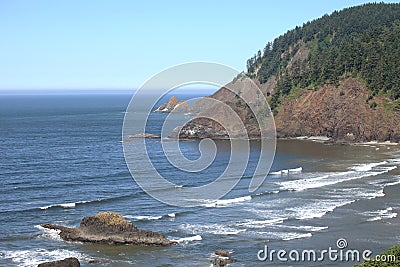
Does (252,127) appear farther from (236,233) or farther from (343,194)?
(236,233)

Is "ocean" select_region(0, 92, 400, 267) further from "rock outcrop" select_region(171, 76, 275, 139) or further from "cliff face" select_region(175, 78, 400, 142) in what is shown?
"rock outcrop" select_region(171, 76, 275, 139)

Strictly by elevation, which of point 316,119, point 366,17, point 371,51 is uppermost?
point 366,17

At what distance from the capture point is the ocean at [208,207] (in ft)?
114

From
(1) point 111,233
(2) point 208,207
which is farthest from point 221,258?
(2) point 208,207

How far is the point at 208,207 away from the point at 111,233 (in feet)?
40.1

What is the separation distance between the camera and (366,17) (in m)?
141

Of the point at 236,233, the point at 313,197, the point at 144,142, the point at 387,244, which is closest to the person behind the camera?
the point at 387,244

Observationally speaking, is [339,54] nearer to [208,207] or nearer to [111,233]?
[208,207]

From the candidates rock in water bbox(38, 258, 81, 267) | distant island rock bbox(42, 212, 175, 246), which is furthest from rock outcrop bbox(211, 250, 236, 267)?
rock in water bbox(38, 258, 81, 267)

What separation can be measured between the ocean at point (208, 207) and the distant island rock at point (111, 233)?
2.15ft

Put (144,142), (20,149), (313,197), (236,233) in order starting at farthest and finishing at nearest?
(144,142) < (20,149) < (313,197) < (236,233)

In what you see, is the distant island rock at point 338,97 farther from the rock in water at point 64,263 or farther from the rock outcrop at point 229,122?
the rock in water at point 64,263

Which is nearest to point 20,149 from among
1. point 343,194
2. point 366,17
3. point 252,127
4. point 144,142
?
point 144,142

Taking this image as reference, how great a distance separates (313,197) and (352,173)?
566 inches
